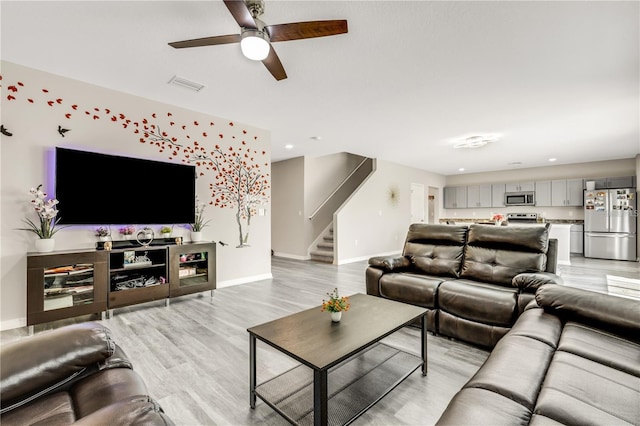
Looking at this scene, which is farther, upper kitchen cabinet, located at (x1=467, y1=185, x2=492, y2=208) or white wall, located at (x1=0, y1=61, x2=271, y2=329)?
upper kitchen cabinet, located at (x1=467, y1=185, x2=492, y2=208)

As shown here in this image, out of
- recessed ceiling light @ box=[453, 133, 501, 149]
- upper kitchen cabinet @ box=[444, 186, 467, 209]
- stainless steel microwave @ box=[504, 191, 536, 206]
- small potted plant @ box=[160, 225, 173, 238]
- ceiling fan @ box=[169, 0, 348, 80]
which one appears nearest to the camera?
ceiling fan @ box=[169, 0, 348, 80]

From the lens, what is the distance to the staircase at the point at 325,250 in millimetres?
6988

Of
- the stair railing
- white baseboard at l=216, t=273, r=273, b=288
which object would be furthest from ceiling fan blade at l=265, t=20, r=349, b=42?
the stair railing

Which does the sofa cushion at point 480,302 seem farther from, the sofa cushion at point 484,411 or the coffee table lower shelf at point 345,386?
the sofa cushion at point 484,411

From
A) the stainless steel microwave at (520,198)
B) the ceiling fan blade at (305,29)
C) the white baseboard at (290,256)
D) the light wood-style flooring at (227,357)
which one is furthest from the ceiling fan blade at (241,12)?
the stainless steel microwave at (520,198)

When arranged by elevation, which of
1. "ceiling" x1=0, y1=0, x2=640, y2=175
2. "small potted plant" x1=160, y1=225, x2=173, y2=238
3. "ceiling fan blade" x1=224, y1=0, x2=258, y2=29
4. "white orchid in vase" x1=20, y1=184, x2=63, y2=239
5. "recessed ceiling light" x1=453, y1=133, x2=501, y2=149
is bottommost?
"small potted plant" x1=160, y1=225, x2=173, y2=238

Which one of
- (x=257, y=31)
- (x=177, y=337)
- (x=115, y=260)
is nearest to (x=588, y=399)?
(x=257, y=31)

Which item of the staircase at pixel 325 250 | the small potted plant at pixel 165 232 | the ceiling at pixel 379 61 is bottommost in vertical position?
the staircase at pixel 325 250

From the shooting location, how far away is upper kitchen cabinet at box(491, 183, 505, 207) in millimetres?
9227

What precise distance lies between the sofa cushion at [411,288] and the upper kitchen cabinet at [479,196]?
791 centimetres

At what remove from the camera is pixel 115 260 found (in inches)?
131

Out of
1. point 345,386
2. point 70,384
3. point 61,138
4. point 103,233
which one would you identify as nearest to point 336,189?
point 103,233

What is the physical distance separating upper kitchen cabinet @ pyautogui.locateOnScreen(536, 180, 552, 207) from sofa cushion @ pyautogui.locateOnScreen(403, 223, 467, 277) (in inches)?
278

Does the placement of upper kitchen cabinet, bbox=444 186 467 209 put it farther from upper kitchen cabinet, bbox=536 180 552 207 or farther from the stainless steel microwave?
upper kitchen cabinet, bbox=536 180 552 207
